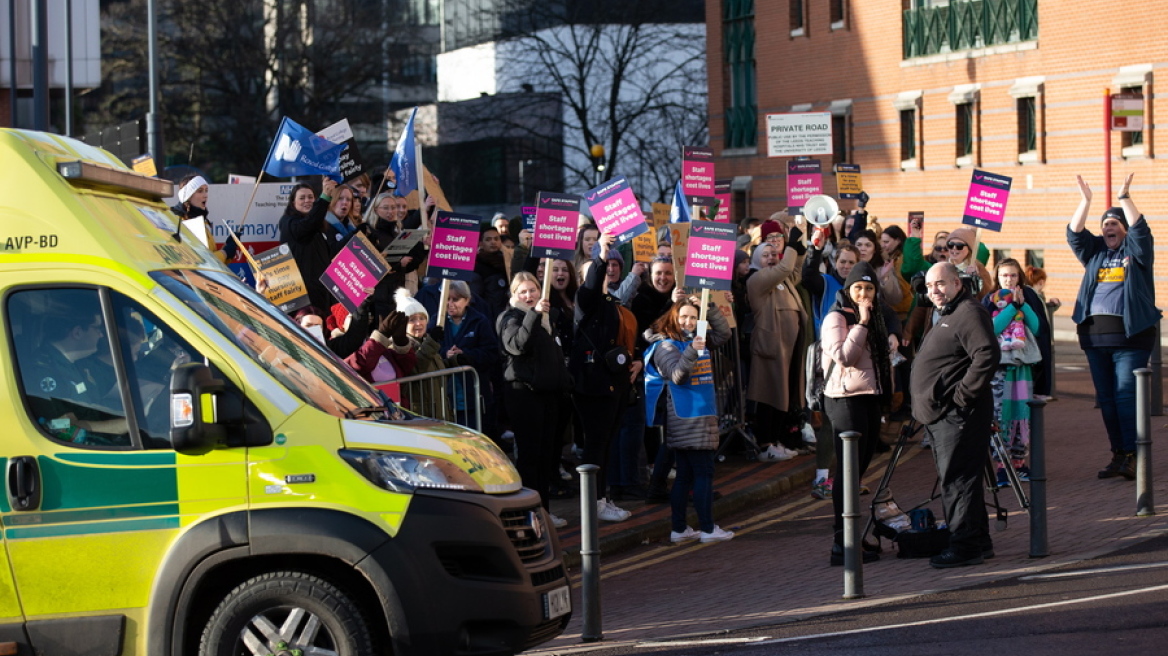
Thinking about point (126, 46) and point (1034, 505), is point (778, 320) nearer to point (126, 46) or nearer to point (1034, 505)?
point (1034, 505)

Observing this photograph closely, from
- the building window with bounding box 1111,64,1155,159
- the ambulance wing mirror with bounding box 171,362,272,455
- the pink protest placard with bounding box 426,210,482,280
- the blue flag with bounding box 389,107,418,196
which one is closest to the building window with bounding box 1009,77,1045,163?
the building window with bounding box 1111,64,1155,159

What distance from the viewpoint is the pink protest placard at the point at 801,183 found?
56.1 feet

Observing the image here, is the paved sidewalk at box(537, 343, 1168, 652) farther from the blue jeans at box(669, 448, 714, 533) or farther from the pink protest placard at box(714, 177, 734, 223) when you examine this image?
the pink protest placard at box(714, 177, 734, 223)

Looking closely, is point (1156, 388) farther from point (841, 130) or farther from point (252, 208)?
point (841, 130)

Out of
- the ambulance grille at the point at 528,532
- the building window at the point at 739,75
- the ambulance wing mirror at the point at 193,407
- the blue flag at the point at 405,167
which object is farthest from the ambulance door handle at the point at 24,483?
the building window at the point at 739,75

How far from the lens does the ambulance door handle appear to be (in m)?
6.35

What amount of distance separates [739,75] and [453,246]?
37362mm

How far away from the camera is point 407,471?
655 centimetres

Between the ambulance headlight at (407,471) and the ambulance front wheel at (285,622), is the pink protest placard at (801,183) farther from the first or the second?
the ambulance front wheel at (285,622)

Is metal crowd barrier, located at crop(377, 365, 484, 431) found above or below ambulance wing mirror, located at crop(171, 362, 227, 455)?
below

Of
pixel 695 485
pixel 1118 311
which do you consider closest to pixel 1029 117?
pixel 1118 311

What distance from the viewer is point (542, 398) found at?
11344 mm

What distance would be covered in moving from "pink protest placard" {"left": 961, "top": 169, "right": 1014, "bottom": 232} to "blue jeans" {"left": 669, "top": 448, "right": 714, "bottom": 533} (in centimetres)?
530

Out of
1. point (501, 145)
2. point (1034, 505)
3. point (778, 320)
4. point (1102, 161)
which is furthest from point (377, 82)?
point (1034, 505)
